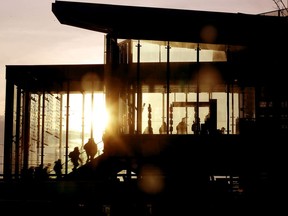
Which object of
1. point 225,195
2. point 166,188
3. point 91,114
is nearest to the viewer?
point 225,195

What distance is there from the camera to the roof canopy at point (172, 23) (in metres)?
24.7

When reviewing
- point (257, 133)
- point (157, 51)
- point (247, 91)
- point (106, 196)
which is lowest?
point (106, 196)

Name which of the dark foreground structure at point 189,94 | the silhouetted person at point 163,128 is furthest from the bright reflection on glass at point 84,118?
the silhouetted person at point 163,128

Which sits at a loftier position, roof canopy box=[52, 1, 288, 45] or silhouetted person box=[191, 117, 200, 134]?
roof canopy box=[52, 1, 288, 45]

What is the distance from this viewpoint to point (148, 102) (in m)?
25.0

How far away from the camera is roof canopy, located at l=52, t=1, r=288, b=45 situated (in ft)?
80.9

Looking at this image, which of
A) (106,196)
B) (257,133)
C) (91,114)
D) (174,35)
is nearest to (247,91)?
(257,133)

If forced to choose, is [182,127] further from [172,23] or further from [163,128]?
[172,23]

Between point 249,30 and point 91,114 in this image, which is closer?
point 249,30

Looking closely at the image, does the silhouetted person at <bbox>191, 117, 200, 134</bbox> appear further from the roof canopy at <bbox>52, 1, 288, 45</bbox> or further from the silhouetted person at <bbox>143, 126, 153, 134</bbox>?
the roof canopy at <bbox>52, 1, 288, 45</bbox>

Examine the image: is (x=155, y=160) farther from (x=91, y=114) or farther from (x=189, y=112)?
(x=91, y=114)

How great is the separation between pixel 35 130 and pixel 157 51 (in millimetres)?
13258

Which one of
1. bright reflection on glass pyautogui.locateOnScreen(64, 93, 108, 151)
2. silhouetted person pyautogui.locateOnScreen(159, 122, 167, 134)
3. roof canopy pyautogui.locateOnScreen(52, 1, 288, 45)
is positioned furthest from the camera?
bright reflection on glass pyautogui.locateOnScreen(64, 93, 108, 151)

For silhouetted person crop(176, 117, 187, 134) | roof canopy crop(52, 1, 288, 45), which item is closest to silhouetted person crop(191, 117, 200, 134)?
silhouetted person crop(176, 117, 187, 134)
